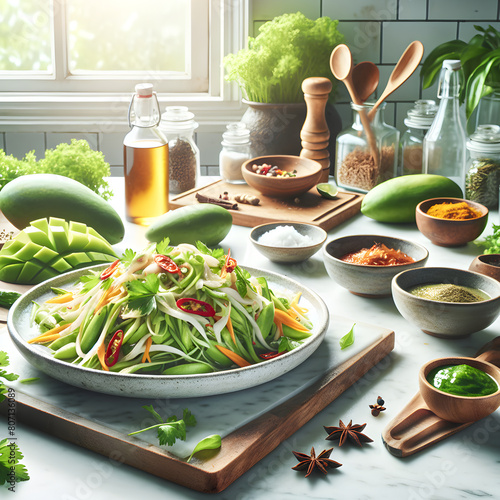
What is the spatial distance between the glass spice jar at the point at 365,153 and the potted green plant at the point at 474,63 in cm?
26

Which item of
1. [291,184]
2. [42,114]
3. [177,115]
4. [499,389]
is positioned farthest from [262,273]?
[42,114]

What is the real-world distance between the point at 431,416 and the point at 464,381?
7 cm

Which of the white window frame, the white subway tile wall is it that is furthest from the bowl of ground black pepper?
the white window frame

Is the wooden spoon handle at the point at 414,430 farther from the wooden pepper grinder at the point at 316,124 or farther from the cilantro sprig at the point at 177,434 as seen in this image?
the wooden pepper grinder at the point at 316,124

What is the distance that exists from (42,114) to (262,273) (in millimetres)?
1649

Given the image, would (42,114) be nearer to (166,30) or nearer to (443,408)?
(166,30)

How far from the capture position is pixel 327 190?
203 centimetres

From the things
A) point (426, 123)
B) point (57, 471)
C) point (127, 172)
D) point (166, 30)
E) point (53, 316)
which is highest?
point (166, 30)

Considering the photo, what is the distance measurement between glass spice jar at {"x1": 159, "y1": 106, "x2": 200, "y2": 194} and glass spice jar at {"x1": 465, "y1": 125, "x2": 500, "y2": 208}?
0.83 meters

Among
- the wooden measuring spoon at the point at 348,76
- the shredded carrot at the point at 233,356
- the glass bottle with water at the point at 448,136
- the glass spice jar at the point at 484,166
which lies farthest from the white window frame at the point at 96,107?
the shredded carrot at the point at 233,356

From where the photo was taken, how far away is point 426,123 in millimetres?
2119

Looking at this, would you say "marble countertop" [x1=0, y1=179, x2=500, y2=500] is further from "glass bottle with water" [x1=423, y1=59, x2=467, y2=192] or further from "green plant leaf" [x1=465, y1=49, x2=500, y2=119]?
"green plant leaf" [x1=465, y1=49, x2=500, y2=119]

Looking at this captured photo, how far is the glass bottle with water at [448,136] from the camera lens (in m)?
1.99

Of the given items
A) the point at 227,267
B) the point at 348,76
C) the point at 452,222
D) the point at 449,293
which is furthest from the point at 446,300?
the point at 348,76
